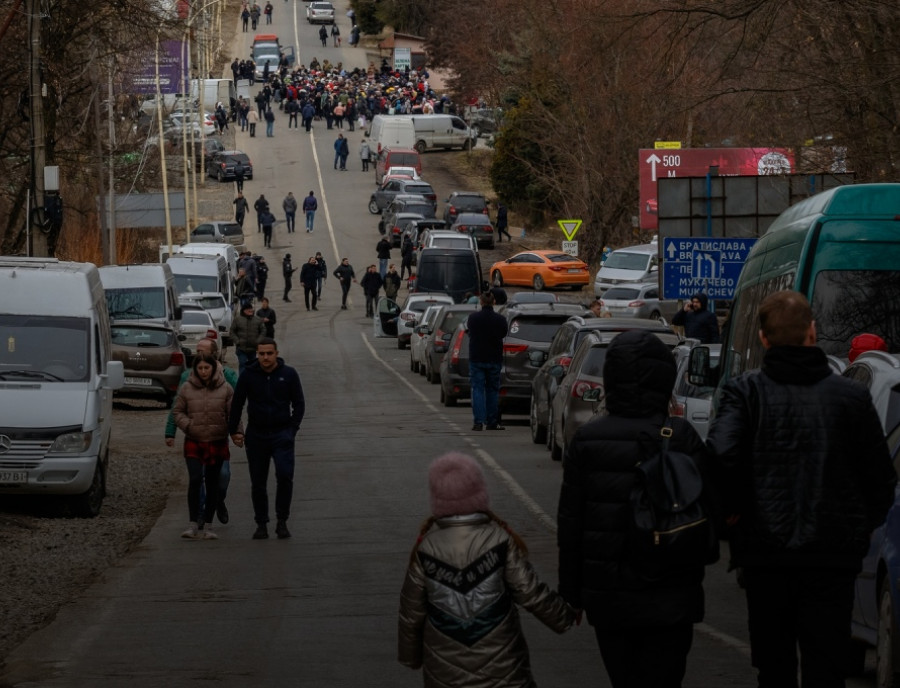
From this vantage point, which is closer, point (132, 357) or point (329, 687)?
point (329, 687)

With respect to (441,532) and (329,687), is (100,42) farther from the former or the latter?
(441,532)

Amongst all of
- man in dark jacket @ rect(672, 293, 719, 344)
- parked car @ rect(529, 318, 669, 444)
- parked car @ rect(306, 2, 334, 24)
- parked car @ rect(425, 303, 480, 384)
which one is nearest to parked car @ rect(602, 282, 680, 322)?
parked car @ rect(425, 303, 480, 384)

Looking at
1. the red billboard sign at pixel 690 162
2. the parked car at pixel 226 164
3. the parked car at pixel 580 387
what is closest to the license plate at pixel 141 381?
the parked car at pixel 580 387

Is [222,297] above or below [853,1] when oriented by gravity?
below

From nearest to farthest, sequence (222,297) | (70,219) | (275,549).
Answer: (275,549) < (222,297) < (70,219)

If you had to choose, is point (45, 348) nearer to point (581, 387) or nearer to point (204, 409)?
point (204, 409)

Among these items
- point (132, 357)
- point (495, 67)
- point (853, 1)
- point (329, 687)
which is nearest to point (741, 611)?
point (329, 687)

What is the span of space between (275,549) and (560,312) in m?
13.2

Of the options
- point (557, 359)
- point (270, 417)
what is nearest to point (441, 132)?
point (557, 359)

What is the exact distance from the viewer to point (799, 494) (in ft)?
18.9

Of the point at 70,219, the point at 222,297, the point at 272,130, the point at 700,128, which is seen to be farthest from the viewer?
the point at 272,130

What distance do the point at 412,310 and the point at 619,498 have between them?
40.0m

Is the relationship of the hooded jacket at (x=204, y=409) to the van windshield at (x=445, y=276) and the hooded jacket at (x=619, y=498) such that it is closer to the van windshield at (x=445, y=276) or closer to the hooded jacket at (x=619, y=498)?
the hooded jacket at (x=619, y=498)

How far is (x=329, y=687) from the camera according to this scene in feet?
27.4
